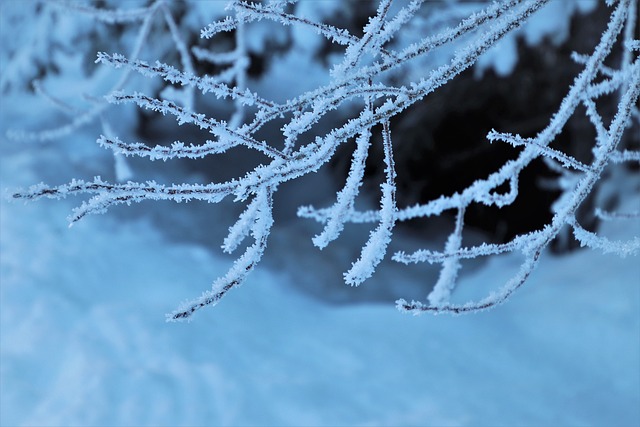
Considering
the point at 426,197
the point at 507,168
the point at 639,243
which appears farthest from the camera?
the point at 426,197

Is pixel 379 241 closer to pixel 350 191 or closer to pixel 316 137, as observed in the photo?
pixel 350 191

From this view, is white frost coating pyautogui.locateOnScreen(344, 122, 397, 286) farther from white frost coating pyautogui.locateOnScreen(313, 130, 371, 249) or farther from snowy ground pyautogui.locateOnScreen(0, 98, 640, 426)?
snowy ground pyautogui.locateOnScreen(0, 98, 640, 426)

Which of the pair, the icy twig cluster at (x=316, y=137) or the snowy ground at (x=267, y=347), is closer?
the icy twig cluster at (x=316, y=137)

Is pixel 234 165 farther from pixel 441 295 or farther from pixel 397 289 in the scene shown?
pixel 441 295

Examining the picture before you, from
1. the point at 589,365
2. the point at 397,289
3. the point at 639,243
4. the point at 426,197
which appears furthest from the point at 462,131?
the point at 639,243

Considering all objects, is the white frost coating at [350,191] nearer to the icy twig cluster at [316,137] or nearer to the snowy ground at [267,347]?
the icy twig cluster at [316,137]

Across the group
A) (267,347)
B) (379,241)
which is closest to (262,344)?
(267,347)

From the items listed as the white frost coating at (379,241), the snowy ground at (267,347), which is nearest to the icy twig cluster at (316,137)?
the white frost coating at (379,241)

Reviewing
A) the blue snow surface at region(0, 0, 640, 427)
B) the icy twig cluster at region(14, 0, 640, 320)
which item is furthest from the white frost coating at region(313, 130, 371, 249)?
the blue snow surface at region(0, 0, 640, 427)
